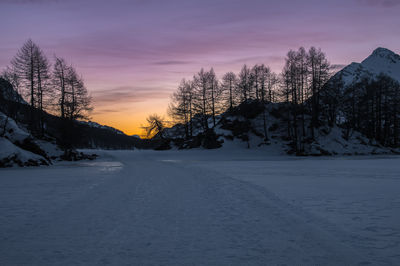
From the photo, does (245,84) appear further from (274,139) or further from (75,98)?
(75,98)

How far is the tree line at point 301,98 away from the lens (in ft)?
120

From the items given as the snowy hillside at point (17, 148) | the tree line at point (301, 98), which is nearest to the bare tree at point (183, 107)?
the tree line at point (301, 98)

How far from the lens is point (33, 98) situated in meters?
29.7

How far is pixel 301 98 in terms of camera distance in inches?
1489

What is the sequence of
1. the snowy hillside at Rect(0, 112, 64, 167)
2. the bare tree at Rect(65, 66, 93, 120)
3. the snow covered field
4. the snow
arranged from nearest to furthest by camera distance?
the snow covered field < the snow < the snowy hillside at Rect(0, 112, 64, 167) < the bare tree at Rect(65, 66, 93, 120)

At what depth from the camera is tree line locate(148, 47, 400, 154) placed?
3656cm

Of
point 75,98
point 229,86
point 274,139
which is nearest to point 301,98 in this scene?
point 274,139

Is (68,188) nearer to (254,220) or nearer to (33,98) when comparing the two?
(254,220)

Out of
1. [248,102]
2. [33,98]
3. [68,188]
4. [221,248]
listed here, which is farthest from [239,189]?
[248,102]

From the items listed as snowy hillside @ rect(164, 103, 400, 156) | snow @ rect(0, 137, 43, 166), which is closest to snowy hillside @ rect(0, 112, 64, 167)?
snow @ rect(0, 137, 43, 166)

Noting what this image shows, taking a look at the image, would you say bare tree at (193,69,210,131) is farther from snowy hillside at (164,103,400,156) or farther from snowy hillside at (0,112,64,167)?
snowy hillside at (0,112,64,167)

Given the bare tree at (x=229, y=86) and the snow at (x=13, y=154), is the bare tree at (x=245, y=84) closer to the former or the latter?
the bare tree at (x=229, y=86)

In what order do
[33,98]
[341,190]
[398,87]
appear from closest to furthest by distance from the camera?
[341,190]
[33,98]
[398,87]

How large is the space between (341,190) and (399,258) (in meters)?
5.18
